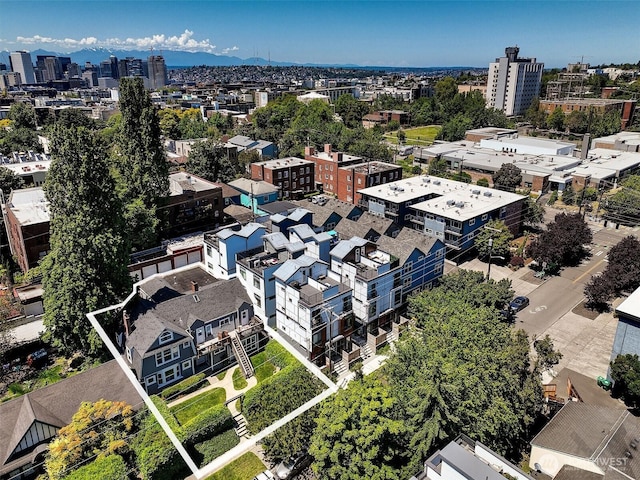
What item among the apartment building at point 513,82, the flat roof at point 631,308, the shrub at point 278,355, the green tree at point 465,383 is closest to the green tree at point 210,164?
the shrub at point 278,355

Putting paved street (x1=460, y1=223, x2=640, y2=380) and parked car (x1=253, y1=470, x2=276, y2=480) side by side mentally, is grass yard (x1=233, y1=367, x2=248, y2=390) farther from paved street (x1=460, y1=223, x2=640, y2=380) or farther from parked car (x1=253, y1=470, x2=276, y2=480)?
paved street (x1=460, y1=223, x2=640, y2=380)

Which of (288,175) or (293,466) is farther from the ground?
(288,175)

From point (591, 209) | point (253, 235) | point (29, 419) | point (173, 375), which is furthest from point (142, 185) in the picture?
point (591, 209)

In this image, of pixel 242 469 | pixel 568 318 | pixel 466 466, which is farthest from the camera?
pixel 568 318

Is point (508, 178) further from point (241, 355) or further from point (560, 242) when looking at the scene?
point (241, 355)

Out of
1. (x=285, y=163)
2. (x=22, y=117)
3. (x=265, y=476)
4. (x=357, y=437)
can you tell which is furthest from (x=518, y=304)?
(x=22, y=117)

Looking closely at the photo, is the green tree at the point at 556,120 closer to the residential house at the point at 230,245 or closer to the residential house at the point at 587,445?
the residential house at the point at 230,245
